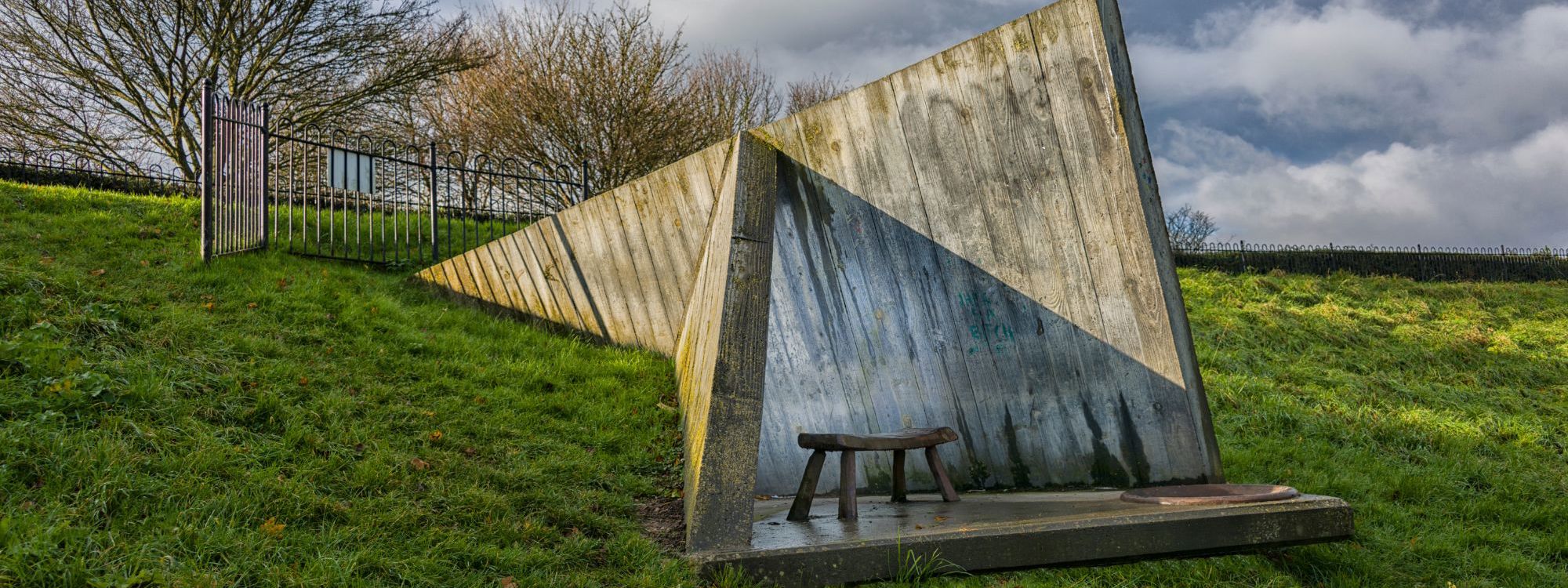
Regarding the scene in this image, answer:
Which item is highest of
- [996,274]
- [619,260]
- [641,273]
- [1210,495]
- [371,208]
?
[371,208]

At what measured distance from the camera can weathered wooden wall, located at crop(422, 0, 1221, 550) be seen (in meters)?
4.02

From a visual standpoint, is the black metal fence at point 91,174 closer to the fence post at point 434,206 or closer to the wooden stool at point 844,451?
the fence post at point 434,206

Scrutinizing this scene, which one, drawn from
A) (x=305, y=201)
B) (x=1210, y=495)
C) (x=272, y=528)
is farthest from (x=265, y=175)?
(x=1210, y=495)

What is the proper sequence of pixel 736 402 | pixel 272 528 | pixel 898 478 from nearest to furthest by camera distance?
pixel 736 402 < pixel 272 528 < pixel 898 478

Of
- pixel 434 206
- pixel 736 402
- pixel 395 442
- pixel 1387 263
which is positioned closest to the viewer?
pixel 736 402

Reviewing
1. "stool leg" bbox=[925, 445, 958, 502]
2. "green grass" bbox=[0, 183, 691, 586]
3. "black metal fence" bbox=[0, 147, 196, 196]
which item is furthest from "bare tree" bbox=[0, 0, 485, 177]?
"stool leg" bbox=[925, 445, 958, 502]

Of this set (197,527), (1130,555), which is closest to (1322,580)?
(1130,555)

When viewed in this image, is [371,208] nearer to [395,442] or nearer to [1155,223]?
[395,442]

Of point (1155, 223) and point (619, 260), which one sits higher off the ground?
point (619, 260)

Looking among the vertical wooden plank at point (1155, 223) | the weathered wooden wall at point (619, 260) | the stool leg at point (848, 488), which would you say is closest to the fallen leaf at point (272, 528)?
the stool leg at point (848, 488)

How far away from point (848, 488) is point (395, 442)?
2.49m

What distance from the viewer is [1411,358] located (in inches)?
412

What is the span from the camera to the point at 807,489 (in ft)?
11.6

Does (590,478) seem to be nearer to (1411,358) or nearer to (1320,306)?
(1411,358)
